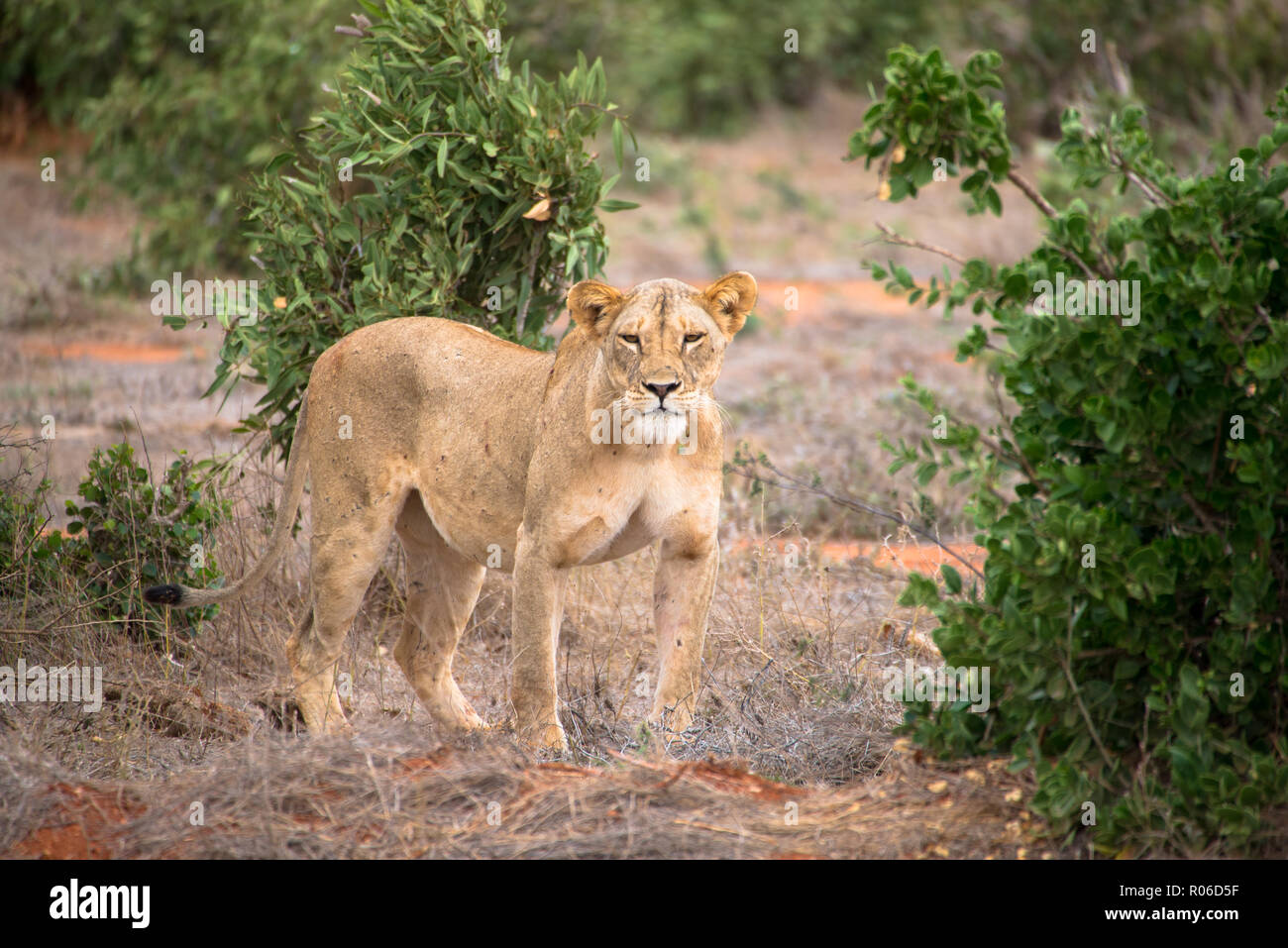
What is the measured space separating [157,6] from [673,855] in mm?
15797

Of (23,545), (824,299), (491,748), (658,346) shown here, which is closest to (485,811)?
(491,748)

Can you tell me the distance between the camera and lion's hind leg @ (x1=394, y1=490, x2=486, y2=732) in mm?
5395

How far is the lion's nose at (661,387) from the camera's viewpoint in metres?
4.21

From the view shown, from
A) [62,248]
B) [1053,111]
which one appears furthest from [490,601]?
[1053,111]

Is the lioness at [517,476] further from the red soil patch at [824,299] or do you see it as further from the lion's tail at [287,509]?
the red soil patch at [824,299]

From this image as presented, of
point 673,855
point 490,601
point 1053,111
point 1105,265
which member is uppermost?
point 1053,111

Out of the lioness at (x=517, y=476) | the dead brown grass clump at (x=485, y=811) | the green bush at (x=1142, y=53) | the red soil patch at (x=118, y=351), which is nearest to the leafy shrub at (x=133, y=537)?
the lioness at (x=517, y=476)

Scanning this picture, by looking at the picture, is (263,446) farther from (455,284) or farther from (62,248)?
(62,248)

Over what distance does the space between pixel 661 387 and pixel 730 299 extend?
1.68 feet

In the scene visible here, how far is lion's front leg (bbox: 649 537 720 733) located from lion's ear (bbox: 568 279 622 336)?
28.8 inches

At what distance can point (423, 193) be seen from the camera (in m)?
5.59

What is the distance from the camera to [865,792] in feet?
13.3

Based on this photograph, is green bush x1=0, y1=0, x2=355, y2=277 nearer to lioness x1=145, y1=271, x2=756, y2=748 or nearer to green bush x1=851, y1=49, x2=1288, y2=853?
lioness x1=145, y1=271, x2=756, y2=748

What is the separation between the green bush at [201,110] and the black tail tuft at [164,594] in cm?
884
